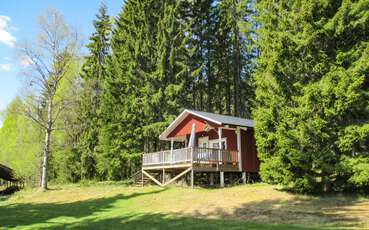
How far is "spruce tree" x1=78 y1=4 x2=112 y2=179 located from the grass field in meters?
15.6

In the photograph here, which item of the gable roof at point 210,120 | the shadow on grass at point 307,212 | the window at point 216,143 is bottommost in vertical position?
the shadow on grass at point 307,212

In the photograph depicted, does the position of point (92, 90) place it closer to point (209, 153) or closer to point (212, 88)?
point (212, 88)

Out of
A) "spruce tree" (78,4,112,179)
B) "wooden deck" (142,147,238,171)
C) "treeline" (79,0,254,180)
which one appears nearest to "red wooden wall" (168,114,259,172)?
"wooden deck" (142,147,238,171)

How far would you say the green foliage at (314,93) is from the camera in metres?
12.4

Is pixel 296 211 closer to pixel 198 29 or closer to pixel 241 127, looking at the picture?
pixel 241 127

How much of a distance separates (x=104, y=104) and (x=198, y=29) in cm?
1088

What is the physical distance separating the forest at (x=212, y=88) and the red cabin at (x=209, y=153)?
3190mm

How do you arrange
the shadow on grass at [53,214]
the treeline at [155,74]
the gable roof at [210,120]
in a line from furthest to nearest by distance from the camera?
1. the treeline at [155,74]
2. the gable roof at [210,120]
3. the shadow on grass at [53,214]

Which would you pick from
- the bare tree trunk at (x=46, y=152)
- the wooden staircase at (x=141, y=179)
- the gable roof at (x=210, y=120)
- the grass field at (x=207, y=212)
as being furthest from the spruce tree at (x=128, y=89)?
the grass field at (x=207, y=212)

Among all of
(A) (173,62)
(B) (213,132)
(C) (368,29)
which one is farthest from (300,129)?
(A) (173,62)

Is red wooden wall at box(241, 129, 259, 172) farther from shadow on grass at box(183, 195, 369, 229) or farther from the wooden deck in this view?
shadow on grass at box(183, 195, 369, 229)

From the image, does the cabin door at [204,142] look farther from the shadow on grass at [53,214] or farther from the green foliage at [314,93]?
the green foliage at [314,93]

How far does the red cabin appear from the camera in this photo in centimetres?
1828

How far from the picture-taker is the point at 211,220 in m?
10.1
